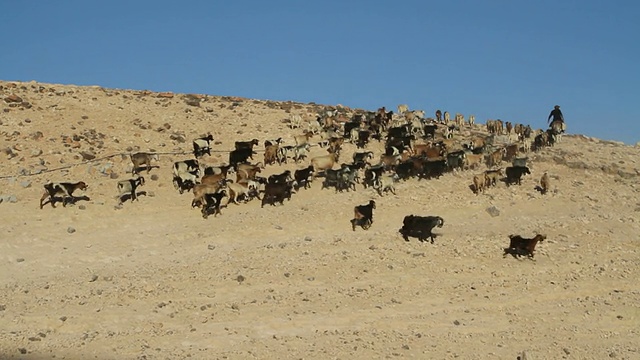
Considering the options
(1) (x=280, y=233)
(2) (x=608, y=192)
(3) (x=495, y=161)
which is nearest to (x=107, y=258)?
(1) (x=280, y=233)

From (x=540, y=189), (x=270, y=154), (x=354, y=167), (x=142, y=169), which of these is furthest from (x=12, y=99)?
(x=540, y=189)

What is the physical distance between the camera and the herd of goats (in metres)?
19.2

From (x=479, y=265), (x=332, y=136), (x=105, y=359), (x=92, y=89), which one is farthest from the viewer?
(x=92, y=89)

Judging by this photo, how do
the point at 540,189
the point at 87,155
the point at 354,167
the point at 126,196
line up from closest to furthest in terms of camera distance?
the point at 126,196
the point at 354,167
the point at 540,189
the point at 87,155

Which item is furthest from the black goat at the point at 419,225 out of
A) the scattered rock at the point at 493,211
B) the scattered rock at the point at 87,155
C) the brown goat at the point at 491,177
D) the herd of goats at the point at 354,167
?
the scattered rock at the point at 87,155

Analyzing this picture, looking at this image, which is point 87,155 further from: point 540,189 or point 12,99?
point 540,189

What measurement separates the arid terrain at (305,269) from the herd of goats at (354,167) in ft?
1.37

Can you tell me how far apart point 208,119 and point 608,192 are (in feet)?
53.7

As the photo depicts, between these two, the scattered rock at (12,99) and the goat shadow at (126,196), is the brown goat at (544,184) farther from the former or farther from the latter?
the scattered rock at (12,99)

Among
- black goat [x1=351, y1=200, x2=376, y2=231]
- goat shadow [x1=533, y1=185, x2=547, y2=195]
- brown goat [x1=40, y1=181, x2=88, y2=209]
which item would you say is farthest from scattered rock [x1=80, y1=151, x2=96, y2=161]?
goat shadow [x1=533, y1=185, x2=547, y2=195]

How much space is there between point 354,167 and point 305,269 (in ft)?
21.7

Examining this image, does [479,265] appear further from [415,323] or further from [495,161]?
[495,161]

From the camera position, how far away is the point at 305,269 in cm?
1541

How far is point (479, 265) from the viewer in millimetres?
16125
